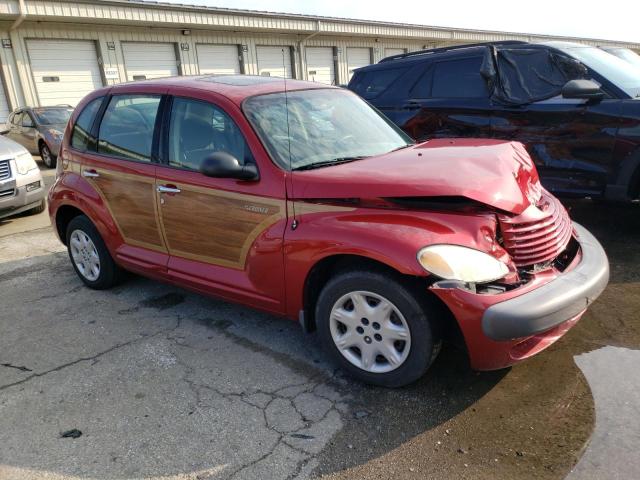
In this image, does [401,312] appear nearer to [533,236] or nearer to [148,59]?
[533,236]

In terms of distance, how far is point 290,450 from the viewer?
246 centimetres

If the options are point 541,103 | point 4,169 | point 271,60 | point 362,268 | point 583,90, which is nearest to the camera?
point 362,268

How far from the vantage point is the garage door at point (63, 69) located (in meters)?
15.5

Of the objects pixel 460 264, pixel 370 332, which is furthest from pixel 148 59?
pixel 460 264

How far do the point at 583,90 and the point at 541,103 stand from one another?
549 mm

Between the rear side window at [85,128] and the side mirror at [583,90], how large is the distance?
167 inches

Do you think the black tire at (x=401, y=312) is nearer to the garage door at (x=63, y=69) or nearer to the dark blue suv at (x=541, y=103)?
the dark blue suv at (x=541, y=103)

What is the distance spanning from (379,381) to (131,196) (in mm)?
2354

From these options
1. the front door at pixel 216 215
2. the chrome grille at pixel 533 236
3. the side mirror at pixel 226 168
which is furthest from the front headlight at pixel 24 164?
the chrome grille at pixel 533 236

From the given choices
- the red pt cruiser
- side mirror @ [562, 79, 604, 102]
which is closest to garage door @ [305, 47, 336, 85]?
side mirror @ [562, 79, 604, 102]

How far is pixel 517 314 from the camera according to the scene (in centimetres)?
239

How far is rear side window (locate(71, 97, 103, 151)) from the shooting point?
438 cm

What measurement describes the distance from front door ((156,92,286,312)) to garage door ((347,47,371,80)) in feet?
71.2

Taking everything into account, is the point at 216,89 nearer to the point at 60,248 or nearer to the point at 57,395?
the point at 57,395
